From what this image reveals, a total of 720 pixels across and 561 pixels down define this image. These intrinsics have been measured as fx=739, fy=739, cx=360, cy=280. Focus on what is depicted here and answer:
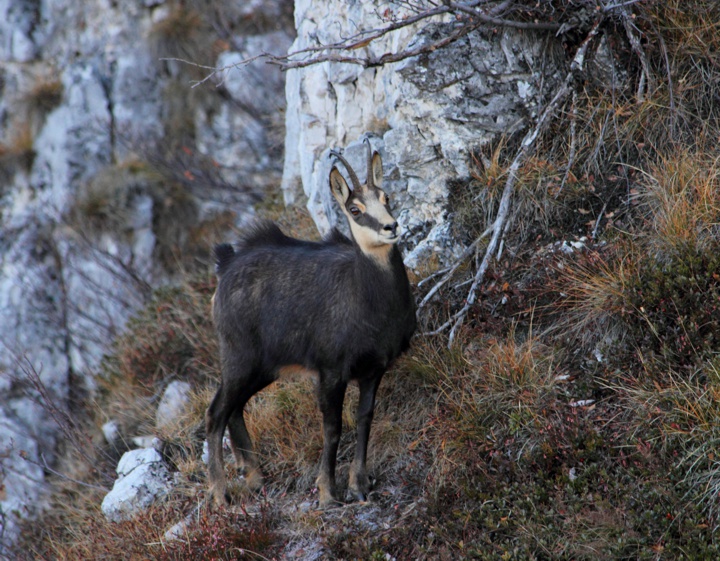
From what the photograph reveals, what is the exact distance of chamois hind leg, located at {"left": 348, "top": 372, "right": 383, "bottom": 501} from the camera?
552 centimetres

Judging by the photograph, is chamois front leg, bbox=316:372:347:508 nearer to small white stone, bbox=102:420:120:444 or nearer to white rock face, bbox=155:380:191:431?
white rock face, bbox=155:380:191:431

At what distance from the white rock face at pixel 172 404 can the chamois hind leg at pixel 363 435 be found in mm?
2487

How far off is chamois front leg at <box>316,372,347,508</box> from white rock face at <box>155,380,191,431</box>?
236cm

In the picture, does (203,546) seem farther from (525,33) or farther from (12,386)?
(12,386)

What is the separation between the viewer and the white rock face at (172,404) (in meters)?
7.45

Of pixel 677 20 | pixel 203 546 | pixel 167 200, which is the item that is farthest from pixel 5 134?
pixel 677 20

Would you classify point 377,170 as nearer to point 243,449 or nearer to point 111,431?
point 243,449

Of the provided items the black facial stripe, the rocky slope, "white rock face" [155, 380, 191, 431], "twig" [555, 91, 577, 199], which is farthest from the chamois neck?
the rocky slope

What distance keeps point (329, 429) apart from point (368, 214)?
1622 mm

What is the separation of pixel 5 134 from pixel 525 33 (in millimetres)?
9712

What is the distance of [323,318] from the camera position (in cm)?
549

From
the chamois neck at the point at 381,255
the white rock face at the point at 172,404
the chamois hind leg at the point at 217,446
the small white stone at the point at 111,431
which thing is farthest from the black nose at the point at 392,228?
the small white stone at the point at 111,431

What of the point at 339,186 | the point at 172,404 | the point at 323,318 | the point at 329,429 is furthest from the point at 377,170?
the point at 172,404

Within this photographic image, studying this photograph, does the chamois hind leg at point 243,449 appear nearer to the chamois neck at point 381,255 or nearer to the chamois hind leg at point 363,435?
the chamois hind leg at point 363,435
